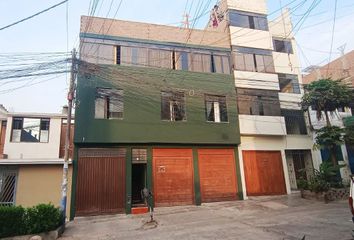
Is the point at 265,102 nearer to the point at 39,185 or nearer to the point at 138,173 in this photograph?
the point at 138,173

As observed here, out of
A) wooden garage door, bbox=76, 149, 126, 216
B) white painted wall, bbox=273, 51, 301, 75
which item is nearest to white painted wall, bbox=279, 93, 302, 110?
white painted wall, bbox=273, 51, 301, 75

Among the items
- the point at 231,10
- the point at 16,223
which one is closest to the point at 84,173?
the point at 16,223

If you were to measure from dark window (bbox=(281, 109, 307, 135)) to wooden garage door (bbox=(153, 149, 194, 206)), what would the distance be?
8.55 m

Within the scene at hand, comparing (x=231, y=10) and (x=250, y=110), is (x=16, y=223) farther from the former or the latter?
(x=231, y=10)

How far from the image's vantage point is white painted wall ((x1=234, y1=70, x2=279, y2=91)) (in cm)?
1775

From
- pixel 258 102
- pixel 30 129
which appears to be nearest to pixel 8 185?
pixel 30 129

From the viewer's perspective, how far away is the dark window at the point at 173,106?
15545 mm

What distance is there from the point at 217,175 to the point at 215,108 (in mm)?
4360

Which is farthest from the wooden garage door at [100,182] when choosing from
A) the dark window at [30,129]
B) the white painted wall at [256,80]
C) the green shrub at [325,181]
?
the green shrub at [325,181]

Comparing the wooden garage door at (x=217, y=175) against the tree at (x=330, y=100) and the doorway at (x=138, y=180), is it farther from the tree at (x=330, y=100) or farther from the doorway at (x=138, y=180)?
the tree at (x=330, y=100)

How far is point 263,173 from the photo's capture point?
56.3 feet

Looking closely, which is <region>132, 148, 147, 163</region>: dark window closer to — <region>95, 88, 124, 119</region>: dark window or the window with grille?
<region>95, 88, 124, 119</region>: dark window

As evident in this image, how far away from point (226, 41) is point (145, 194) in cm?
1220

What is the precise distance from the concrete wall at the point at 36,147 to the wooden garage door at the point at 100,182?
5013mm
